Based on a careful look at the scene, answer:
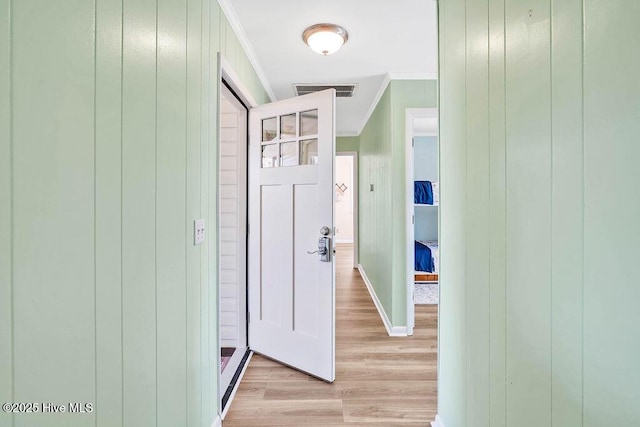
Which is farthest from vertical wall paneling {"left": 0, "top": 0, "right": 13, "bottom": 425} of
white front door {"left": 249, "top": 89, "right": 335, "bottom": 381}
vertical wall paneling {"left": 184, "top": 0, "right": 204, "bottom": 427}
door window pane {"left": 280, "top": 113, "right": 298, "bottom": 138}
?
door window pane {"left": 280, "top": 113, "right": 298, "bottom": 138}

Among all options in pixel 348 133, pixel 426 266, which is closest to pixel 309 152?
pixel 426 266

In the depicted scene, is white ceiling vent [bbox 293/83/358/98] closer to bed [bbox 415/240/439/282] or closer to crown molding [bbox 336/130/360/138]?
crown molding [bbox 336/130/360/138]

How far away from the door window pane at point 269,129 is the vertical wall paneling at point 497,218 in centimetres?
165

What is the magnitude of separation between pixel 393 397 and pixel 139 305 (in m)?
1.74

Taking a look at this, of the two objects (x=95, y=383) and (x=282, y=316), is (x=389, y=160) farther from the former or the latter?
(x=95, y=383)

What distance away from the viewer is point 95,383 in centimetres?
80

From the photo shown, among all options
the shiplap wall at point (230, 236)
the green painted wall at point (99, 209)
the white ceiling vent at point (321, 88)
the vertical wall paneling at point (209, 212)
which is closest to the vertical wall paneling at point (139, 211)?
the green painted wall at point (99, 209)

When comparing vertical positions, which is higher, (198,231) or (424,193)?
(424,193)

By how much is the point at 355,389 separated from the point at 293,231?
48.1 inches

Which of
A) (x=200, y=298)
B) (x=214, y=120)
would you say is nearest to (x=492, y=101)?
(x=214, y=120)

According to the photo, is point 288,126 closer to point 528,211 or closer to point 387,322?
point 528,211

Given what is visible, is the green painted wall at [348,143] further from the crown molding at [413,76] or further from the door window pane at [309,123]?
the door window pane at [309,123]

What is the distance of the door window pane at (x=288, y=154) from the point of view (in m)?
2.26

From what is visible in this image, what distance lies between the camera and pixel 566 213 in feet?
2.50
